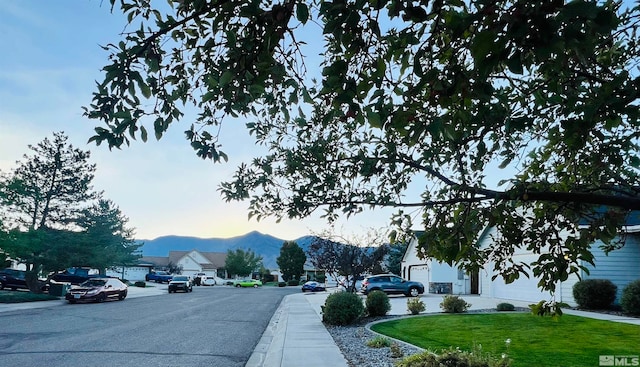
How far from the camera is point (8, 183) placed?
26.1 meters

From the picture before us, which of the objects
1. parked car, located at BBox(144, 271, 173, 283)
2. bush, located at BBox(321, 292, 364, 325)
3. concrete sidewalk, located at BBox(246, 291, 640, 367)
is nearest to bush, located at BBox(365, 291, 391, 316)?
bush, located at BBox(321, 292, 364, 325)

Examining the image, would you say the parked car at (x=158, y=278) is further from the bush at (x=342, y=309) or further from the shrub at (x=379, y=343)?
the shrub at (x=379, y=343)

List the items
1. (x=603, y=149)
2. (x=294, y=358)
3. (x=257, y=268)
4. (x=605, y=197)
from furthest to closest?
(x=257, y=268)
(x=294, y=358)
(x=603, y=149)
(x=605, y=197)

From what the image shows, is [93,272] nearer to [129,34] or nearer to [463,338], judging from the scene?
[463,338]

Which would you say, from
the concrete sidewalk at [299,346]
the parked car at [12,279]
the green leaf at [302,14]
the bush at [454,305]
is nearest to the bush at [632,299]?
the concrete sidewalk at [299,346]

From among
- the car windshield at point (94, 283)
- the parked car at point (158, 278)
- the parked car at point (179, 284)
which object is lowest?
the parked car at point (158, 278)

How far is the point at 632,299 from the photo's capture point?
1589 centimetres

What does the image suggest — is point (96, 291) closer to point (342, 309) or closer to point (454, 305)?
point (342, 309)

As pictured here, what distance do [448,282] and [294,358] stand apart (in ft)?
99.5

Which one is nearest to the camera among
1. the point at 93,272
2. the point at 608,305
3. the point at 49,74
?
the point at 49,74

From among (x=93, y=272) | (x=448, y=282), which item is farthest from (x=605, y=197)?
(x=93, y=272)

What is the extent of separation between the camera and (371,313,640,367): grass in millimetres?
9211

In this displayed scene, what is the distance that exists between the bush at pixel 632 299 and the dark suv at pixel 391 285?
655 inches

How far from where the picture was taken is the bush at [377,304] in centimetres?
1733
